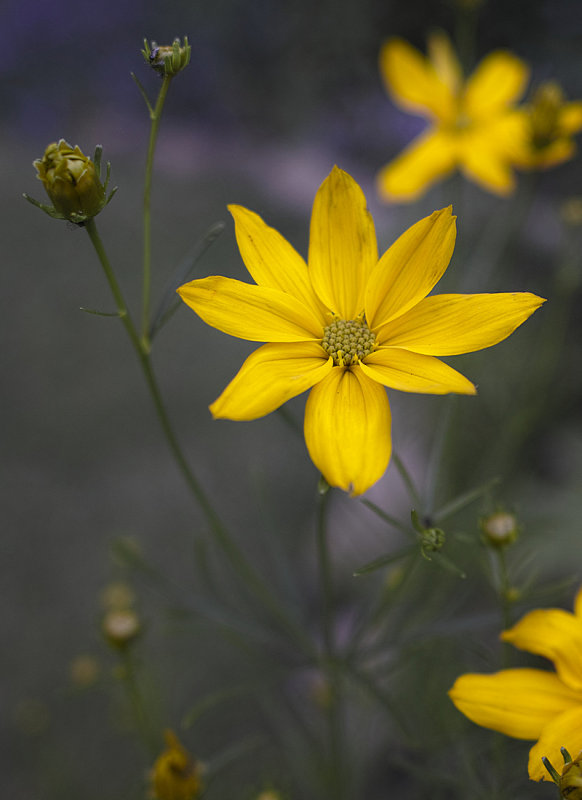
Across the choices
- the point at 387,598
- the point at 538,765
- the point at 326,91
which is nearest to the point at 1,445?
the point at 387,598

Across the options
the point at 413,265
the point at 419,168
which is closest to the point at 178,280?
the point at 413,265

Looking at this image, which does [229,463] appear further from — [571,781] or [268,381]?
[571,781]

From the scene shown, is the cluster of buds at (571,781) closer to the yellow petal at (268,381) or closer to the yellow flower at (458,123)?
the yellow petal at (268,381)

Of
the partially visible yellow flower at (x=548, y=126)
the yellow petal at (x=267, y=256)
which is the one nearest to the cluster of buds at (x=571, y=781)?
the yellow petal at (x=267, y=256)

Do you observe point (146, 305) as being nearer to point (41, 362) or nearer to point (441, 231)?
point (441, 231)

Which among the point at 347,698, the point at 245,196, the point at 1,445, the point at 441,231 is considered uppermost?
the point at 245,196

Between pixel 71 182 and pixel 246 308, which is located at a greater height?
pixel 71 182
